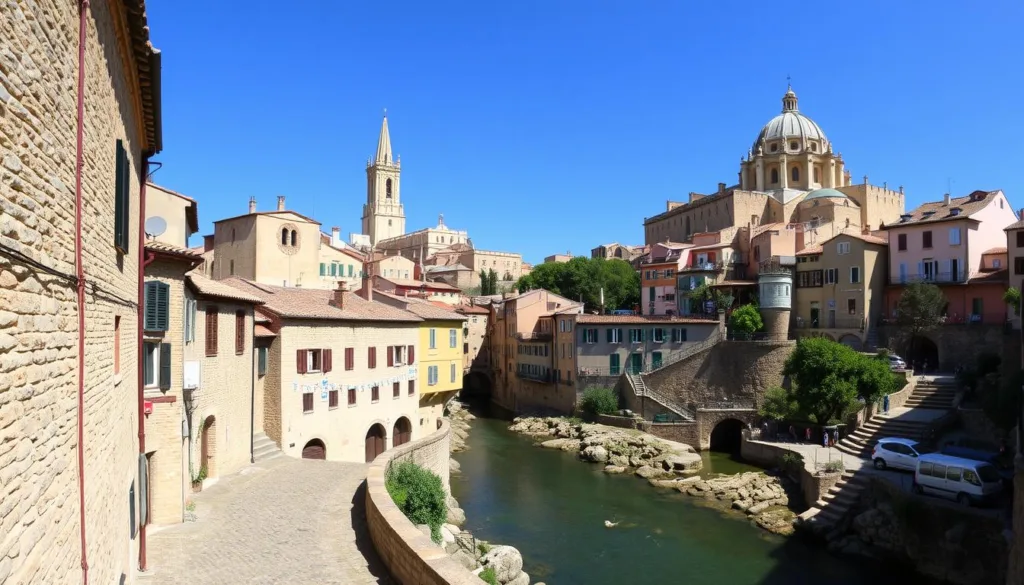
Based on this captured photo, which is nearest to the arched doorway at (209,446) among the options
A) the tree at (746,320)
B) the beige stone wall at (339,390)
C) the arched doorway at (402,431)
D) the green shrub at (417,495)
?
the green shrub at (417,495)

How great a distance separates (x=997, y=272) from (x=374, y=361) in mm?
37296

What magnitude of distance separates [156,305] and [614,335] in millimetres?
38604

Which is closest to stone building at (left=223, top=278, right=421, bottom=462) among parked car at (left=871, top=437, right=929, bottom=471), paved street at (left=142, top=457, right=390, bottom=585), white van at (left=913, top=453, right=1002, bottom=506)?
paved street at (left=142, top=457, right=390, bottom=585)

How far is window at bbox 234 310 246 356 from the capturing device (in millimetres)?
21359

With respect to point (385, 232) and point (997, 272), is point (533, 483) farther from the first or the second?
point (385, 232)

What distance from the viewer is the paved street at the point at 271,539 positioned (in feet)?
39.6

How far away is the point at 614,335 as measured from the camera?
49969mm

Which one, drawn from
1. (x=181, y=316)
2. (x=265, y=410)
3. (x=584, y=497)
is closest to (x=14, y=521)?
(x=181, y=316)

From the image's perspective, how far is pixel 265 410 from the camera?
81.8 ft

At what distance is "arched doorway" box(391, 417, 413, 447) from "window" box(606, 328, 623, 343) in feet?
69.7

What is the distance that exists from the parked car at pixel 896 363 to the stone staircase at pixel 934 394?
6.62ft

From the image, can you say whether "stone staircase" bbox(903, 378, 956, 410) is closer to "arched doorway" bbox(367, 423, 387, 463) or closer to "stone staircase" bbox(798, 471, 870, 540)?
"stone staircase" bbox(798, 471, 870, 540)

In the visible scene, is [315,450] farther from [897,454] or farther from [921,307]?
[921,307]

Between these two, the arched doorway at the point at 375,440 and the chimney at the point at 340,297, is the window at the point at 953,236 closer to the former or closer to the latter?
the arched doorway at the point at 375,440
